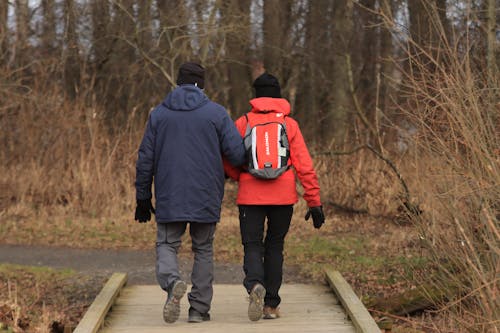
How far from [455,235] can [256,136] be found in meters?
1.75

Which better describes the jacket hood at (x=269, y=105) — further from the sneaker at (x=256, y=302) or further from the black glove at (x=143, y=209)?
the sneaker at (x=256, y=302)

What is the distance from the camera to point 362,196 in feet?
50.7

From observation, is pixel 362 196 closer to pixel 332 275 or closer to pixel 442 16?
pixel 442 16

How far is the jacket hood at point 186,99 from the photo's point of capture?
23.1 ft

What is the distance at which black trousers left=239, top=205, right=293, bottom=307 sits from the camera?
7.19 meters

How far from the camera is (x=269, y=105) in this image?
7188mm

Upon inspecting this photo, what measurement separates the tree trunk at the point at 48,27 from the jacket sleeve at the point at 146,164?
13.3m

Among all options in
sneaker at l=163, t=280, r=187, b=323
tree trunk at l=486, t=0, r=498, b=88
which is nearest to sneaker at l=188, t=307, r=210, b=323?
sneaker at l=163, t=280, r=187, b=323

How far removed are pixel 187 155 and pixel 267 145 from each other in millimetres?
568

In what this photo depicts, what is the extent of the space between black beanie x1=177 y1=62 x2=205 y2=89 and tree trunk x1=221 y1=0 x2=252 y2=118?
10178 mm

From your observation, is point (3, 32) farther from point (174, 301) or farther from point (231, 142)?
point (174, 301)

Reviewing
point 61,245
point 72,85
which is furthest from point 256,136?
point 72,85

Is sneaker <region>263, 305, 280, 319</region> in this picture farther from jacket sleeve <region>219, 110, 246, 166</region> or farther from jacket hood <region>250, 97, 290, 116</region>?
jacket hood <region>250, 97, 290, 116</region>

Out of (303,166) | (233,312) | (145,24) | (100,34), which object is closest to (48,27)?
(100,34)
